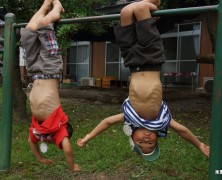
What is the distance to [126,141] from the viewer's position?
6.36 metres

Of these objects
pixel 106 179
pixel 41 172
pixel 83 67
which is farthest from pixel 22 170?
pixel 83 67

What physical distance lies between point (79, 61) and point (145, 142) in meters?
17.9

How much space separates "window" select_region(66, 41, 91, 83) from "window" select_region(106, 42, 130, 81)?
5.05 feet

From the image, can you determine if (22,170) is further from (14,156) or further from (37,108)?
(37,108)

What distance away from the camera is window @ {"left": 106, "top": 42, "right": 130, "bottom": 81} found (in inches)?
718

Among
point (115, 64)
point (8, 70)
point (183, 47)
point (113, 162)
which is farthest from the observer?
point (115, 64)

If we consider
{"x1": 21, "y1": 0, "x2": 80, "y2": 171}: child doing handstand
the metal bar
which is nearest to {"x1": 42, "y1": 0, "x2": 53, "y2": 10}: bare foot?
{"x1": 21, "y1": 0, "x2": 80, "y2": 171}: child doing handstand

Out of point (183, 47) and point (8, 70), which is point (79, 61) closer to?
point (183, 47)

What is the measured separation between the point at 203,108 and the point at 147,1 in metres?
7.10

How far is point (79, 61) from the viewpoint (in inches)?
834

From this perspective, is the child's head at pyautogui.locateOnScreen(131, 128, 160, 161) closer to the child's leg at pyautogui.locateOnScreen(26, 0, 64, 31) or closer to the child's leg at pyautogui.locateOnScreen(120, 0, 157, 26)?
the child's leg at pyautogui.locateOnScreen(120, 0, 157, 26)

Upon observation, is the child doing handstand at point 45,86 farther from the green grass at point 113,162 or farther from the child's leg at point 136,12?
the green grass at point 113,162

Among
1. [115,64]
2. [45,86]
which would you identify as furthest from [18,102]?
[115,64]

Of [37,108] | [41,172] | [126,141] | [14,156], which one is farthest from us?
[126,141]
